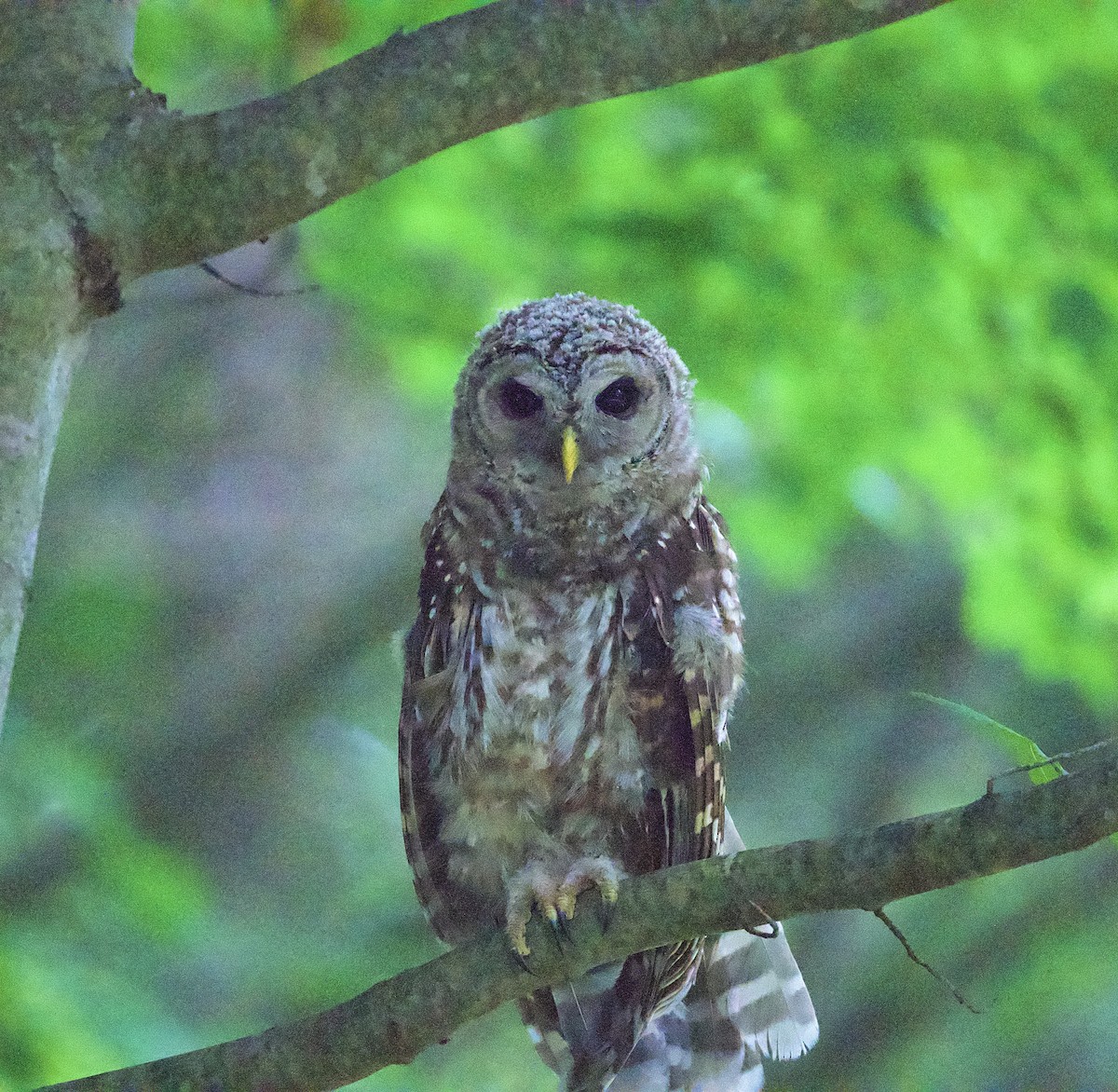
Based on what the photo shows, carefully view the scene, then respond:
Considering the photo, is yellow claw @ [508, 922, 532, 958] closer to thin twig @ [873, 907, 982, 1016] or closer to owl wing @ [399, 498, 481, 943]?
owl wing @ [399, 498, 481, 943]

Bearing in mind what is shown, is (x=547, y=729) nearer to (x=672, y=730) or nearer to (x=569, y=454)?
(x=672, y=730)

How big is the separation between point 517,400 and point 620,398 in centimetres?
24

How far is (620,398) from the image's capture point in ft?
10.4

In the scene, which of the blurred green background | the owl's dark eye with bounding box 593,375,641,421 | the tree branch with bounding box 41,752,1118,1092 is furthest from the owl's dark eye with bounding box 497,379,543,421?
the tree branch with bounding box 41,752,1118,1092

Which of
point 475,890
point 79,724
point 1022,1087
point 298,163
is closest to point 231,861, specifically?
point 79,724

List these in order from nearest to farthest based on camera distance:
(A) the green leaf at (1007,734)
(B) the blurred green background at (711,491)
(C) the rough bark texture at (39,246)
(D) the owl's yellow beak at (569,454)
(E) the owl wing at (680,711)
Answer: (A) the green leaf at (1007,734)
(C) the rough bark texture at (39,246)
(E) the owl wing at (680,711)
(D) the owl's yellow beak at (569,454)
(B) the blurred green background at (711,491)

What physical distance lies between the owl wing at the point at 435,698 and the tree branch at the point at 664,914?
602 mm

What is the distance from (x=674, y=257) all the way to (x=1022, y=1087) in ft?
10.4

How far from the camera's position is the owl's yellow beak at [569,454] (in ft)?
9.72

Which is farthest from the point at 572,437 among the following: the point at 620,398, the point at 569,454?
the point at 620,398

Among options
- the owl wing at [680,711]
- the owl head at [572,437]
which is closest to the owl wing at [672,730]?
the owl wing at [680,711]

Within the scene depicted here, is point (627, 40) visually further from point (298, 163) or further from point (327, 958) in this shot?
point (327, 958)

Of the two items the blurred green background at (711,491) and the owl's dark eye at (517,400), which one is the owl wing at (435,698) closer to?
the blurred green background at (711,491)

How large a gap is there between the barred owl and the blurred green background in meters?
0.35
